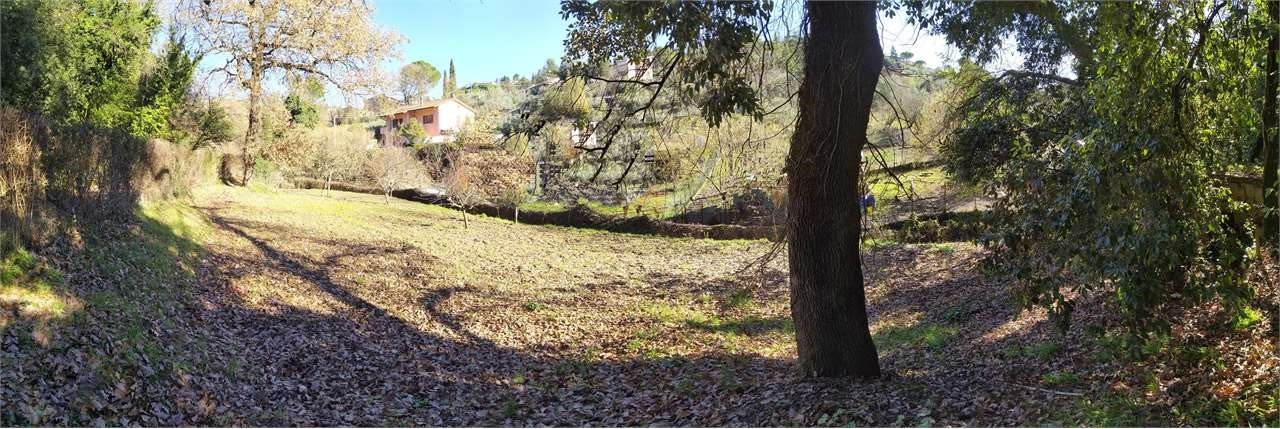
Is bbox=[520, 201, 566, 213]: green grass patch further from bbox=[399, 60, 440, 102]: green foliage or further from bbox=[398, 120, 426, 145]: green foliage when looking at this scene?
bbox=[399, 60, 440, 102]: green foliage

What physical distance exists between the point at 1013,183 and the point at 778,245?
81.0 inches

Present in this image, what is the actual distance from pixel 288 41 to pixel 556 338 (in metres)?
16.0

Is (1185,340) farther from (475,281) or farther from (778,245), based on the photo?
(475,281)

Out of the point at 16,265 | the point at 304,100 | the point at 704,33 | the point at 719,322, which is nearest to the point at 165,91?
the point at 304,100

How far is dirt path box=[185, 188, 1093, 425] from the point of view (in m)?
6.32

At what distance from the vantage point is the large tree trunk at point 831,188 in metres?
5.97

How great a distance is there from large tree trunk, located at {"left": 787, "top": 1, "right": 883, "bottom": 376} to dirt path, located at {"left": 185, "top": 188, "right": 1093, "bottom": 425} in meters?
0.36

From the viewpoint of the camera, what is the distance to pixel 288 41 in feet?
70.0

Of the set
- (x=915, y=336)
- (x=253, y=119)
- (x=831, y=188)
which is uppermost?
(x=253, y=119)

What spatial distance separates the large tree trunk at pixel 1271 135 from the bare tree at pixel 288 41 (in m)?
20.0

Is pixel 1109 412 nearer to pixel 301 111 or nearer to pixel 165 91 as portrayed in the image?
pixel 165 91

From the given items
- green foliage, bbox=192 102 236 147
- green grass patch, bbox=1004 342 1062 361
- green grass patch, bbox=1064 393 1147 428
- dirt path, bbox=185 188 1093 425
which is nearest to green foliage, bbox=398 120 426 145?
green foliage, bbox=192 102 236 147

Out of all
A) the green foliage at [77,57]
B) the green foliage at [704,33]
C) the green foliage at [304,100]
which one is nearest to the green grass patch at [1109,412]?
the green foliage at [704,33]

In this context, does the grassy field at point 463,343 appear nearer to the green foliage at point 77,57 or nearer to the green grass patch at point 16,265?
the green grass patch at point 16,265
